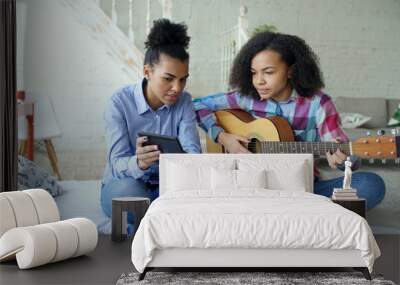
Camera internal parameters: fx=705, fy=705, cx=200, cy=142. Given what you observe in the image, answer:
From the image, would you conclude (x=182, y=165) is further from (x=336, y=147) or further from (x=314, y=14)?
(x=314, y=14)

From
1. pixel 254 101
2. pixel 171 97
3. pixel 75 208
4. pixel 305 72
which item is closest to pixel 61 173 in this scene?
pixel 75 208

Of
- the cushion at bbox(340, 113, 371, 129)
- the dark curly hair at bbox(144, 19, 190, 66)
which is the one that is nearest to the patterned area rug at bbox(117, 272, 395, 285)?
the cushion at bbox(340, 113, 371, 129)

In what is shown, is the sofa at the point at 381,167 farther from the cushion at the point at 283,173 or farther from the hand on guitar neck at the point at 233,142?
the cushion at the point at 283,173

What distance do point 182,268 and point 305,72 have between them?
2.79m

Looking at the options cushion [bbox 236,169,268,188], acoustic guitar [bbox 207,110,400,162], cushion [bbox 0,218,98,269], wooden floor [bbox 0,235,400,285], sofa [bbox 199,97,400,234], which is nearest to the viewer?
wooden floor [bbox 0,235,400,285]

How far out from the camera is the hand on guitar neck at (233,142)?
7.05 meters

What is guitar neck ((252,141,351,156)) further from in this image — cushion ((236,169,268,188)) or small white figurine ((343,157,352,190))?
cushion ((236,169,268,188))

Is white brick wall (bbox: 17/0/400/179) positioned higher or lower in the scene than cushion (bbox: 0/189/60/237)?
higher

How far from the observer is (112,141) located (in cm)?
726

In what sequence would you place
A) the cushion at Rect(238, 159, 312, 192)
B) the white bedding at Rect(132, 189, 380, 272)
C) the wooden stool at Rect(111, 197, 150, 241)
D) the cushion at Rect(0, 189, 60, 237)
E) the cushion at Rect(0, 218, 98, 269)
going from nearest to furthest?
the white bedding at Rect(132, 189, 380, 272) < the cushion at Rect(0, 218, 98, 269) < the cushion at Rect(0, 189, 60, 237) < the cushion at Rect(238, 159, 312, 192) < the wooden stool at Rect(111, 197, 150, 241)

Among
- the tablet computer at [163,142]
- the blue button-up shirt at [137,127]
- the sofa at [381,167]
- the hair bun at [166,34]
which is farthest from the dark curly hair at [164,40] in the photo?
the sofa at [381,167]

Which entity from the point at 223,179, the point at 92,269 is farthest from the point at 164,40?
the point at 92,269

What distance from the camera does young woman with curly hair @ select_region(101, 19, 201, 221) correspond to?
7.18 metres

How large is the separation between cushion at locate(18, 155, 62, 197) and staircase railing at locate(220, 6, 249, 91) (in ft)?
6.63
